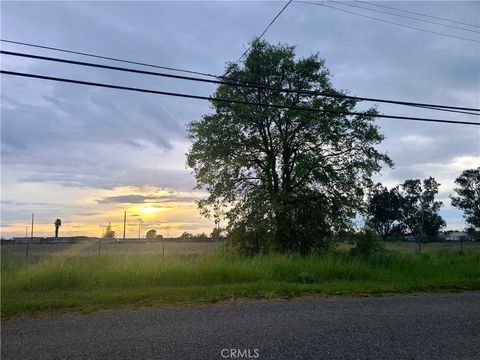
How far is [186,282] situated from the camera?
42.6 feet

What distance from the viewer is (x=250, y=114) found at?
27.0 meters

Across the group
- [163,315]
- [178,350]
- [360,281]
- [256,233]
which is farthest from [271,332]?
[256,233]

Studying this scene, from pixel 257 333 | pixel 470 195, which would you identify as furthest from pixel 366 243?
pixel 470 195

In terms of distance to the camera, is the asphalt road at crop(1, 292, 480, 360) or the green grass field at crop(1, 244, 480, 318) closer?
the asphalt road at crop(1, 292, 480, 360)

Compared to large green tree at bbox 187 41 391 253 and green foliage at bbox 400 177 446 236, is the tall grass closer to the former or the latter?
large green tree at bbox 187 41 391 253

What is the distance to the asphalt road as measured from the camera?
657 cm

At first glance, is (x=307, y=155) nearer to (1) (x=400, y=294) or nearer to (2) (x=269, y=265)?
(2) (x=269, y=265)

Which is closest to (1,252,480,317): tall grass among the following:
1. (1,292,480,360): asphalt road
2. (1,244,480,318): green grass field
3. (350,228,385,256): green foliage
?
(1,244,480,318): green grass field

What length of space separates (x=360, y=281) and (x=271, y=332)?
7347mm

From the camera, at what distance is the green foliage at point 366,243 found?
25266mm

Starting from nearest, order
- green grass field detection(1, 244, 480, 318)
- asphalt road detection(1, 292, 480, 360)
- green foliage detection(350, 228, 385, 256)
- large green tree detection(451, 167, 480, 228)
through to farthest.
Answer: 1. asphalt road detection(1, 292, 480, 360)
2. green grass field detection(1, 244, 480, 318)
3. green foliage detection(350, 228, 385, 256)
4. large green tree detection(451, 167, 480, 228)

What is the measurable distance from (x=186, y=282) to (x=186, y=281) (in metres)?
0.05

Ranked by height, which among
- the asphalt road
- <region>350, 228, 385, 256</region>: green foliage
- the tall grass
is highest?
<region>350, 228, 385, 256</region>: green foliage

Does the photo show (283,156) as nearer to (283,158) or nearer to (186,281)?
(283,158)
